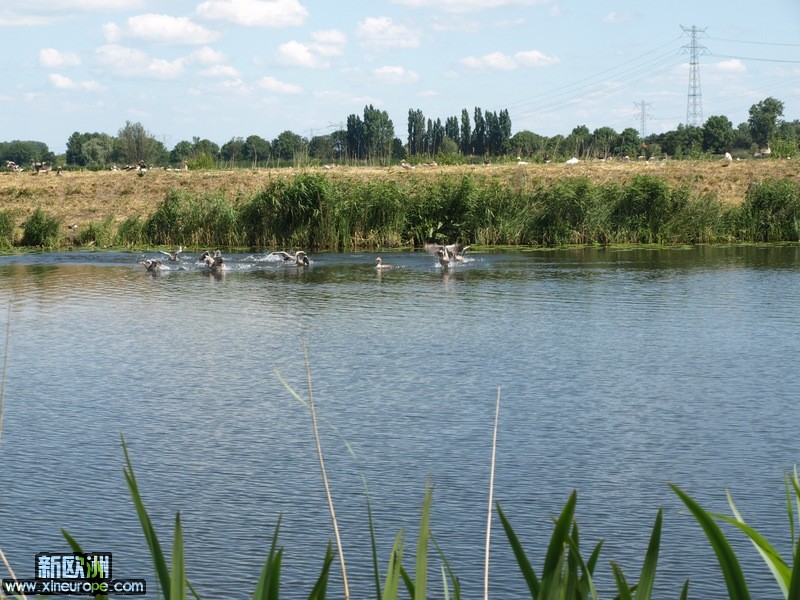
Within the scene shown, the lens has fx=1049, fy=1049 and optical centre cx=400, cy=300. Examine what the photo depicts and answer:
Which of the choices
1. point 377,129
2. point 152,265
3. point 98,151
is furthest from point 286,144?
point 152,265

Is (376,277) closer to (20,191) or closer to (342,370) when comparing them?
(342,370)

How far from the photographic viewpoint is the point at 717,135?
312ft

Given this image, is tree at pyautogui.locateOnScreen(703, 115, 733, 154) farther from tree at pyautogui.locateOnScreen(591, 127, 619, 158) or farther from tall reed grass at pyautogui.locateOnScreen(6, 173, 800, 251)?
tall reed grass at pyautogui.locateOnScreen(6, 173, 800, 251)

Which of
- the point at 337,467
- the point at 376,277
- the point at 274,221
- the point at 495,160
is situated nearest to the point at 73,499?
the point at 337,467

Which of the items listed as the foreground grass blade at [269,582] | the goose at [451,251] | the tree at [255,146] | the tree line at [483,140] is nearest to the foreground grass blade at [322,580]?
the foreground grass blade at [269,582]

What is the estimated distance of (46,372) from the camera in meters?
14.5

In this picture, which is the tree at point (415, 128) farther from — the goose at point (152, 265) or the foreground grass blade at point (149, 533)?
the foreground grass blade at point (149, 533)

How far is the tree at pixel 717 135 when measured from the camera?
9444cm

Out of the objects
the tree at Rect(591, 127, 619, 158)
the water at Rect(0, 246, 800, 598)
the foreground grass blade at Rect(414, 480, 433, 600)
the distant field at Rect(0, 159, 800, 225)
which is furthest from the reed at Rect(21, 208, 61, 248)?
the tree at Rect(591, 127, 619, 158)

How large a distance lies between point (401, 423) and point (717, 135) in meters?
90.3

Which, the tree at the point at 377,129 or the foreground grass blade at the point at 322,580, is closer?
the foreground grass blade at the point at 322,580

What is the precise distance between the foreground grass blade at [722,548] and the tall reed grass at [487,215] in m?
33.9

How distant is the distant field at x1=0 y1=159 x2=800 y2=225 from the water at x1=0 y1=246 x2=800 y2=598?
27099 mm

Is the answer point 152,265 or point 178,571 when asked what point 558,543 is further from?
point 152,265
